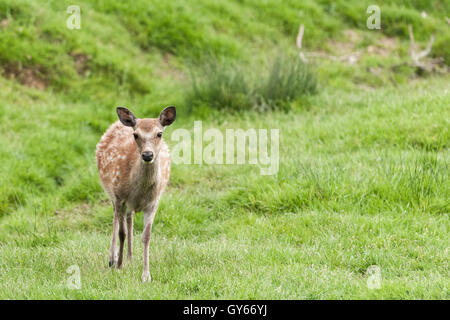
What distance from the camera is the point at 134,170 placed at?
6.13 m

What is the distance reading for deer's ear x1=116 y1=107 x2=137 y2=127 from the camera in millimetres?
5824

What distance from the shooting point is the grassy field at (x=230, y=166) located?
607 centimetres

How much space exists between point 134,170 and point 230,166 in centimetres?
421

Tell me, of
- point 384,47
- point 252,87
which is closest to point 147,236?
point 252,87

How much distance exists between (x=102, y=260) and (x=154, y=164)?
1.52 meters

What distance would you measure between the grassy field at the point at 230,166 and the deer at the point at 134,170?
41 centimetres

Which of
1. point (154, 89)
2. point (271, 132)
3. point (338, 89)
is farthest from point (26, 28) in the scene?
point (338, 89)

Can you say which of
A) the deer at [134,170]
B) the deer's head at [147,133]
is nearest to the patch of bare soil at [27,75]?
the deer at [134,170]

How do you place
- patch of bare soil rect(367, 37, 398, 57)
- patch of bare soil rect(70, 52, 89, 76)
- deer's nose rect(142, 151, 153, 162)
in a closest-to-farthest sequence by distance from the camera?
deer's nose rect(142, 151, 153, 162) → patch of bare soil rect(70, 52, 89, 76) → patch of bare soil rect(367, 37, 398, 57)

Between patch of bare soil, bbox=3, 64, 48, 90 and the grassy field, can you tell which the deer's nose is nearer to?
the grassy field

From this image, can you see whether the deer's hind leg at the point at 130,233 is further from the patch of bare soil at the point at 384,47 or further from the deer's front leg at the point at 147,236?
the patch of bare soil at the point at 384,47

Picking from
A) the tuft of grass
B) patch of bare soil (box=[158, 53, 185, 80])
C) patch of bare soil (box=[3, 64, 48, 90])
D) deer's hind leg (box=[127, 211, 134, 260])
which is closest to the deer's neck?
deer's hind leg (box=[127, 211, 134, 260])

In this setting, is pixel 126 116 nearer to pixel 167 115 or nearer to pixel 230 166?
pixel 167 115

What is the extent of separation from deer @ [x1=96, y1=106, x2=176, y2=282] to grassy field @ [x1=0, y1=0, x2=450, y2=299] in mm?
410
